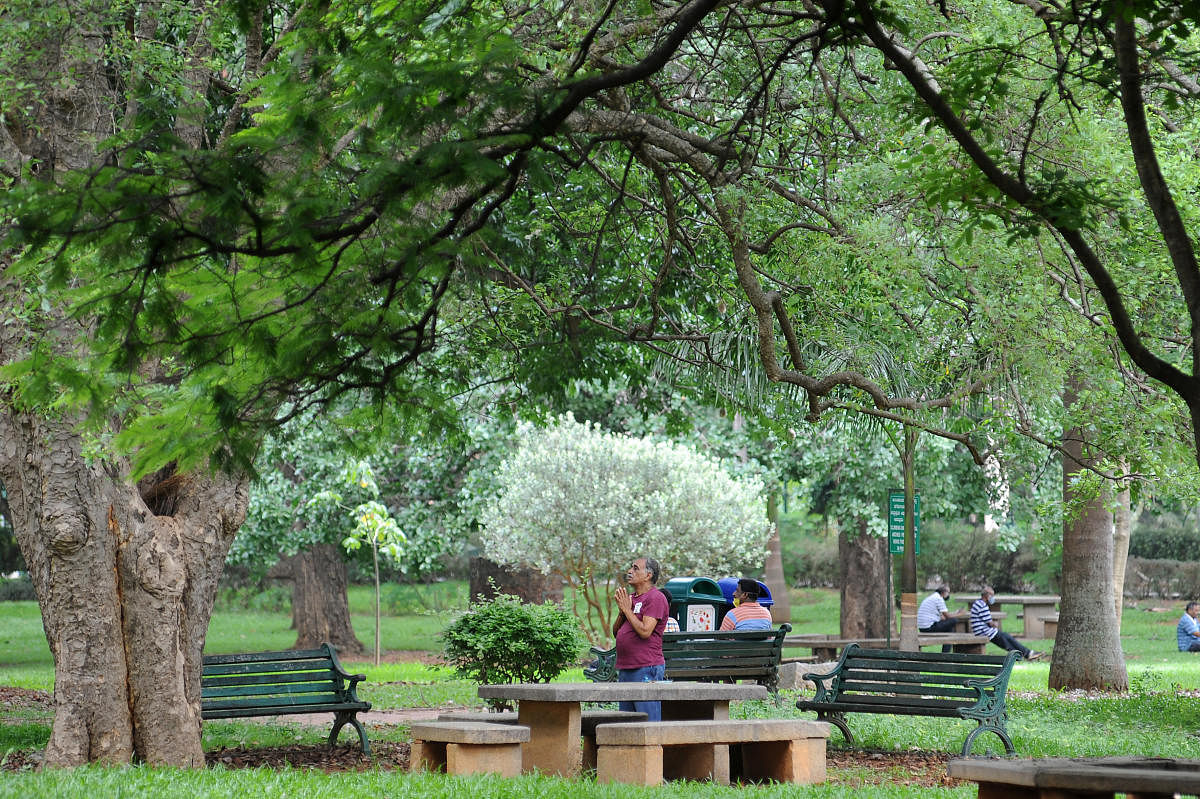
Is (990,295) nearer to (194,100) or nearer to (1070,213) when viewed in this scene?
(1070,213)

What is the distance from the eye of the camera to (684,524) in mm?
20922

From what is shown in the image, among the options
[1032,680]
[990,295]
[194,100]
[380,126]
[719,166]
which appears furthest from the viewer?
[1032,680]

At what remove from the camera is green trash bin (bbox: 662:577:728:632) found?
16.9 meters

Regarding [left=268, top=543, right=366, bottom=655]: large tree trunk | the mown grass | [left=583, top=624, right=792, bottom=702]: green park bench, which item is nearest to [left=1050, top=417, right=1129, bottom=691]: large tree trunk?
[left=583, top=624, right=792, bottom=702]: green park bench

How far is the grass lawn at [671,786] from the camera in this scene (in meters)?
7.16

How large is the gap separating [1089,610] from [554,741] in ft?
31.7

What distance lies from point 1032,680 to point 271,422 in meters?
15.7

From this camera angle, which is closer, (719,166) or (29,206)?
(29,206)

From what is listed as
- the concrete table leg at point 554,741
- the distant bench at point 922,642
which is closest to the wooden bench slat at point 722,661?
the concrete table leg at point 554,741

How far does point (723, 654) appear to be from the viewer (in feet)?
43.6

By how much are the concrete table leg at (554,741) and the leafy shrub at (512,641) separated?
2.09m

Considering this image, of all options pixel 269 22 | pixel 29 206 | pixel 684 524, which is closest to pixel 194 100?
pixel 269 22

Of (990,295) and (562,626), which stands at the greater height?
(990,295)

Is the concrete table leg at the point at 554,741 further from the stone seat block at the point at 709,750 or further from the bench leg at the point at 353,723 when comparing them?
the bench leg at the point at 353,723
